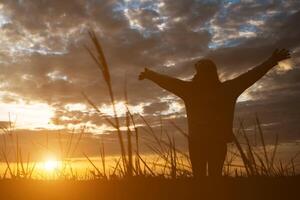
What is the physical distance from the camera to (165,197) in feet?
11.5

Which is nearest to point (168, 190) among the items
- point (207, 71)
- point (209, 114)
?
point (209, 114)

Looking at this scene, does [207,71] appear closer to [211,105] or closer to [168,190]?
[211,105]

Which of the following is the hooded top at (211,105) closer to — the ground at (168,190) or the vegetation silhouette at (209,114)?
the vegetation silhouette at (209,114)

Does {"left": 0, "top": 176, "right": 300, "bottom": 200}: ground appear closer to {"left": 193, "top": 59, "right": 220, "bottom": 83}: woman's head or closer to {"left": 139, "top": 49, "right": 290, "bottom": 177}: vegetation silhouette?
{"left": 139, "top": 49, "right": 290, "bottom": 177}: vegetation silhouette

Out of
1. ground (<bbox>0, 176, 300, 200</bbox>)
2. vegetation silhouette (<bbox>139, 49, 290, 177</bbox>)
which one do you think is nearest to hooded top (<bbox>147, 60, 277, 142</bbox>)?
vegetation silhouette (<bbox>139, 49, 290, 177</bbox>)

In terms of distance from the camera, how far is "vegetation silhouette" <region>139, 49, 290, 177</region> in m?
7.77

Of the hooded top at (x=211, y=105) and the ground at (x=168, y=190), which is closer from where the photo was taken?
the ground at (x=168, y=190)

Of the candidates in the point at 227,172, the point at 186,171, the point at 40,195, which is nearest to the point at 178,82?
the point at 227,172

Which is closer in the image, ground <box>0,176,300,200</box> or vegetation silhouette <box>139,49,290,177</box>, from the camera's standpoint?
ground <box>0,176,300,200</box>

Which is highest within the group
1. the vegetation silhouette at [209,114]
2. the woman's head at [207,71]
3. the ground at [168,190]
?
the woman's head at [207,71]

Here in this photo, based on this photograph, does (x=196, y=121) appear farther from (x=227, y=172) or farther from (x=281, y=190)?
(x=281, y=190)

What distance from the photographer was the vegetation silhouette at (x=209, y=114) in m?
7.77

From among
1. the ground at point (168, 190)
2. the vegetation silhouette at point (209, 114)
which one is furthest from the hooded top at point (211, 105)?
the ground at point (168, 190)

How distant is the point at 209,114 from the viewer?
7777 millimetres
